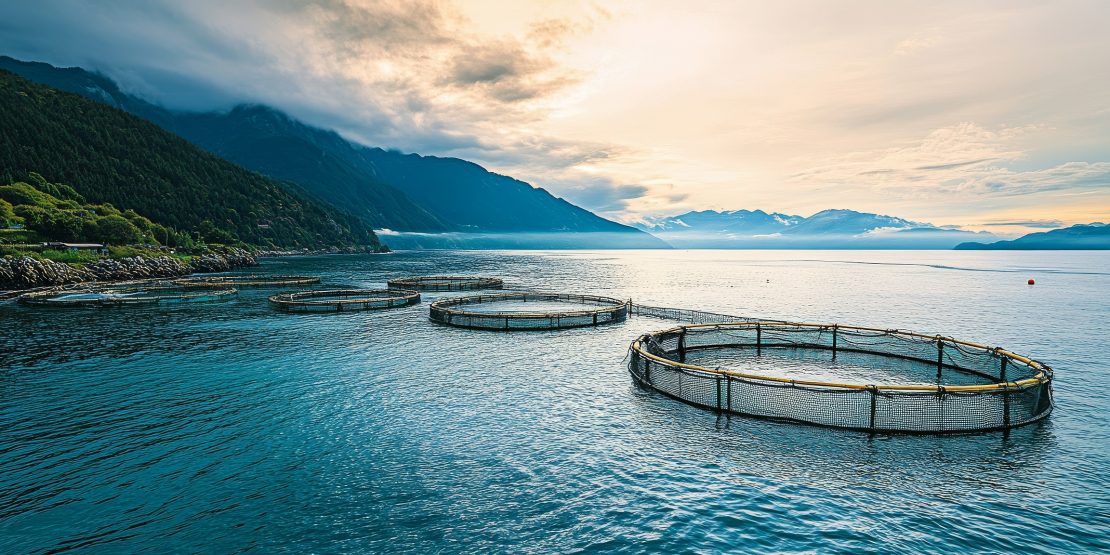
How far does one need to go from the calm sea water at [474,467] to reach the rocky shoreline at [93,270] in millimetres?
79753

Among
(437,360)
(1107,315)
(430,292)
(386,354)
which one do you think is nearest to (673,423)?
(437,360)

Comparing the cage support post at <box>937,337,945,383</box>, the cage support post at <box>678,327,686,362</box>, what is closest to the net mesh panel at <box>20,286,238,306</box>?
the cage support post at <box>678,327,686,362</box>

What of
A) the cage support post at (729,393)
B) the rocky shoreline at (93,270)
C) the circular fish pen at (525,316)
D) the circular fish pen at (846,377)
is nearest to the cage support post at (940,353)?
the circular fish pen at (846,377)

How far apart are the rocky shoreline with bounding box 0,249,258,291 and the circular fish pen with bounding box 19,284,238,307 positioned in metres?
20.8

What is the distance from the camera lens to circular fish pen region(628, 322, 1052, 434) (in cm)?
3066

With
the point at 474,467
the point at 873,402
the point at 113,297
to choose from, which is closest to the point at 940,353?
the point at 873,402

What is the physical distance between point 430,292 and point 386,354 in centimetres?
6791

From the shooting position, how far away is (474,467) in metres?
26.0

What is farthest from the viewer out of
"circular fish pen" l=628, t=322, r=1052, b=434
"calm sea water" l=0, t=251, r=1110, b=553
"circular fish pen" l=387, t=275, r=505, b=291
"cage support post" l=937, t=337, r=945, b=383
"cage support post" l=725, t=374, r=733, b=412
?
"circular fish pen" l=387, t=275, r=505, b=291

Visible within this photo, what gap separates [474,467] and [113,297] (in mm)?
93908

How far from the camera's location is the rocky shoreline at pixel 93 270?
103 metres

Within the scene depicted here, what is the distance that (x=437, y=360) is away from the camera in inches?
1961

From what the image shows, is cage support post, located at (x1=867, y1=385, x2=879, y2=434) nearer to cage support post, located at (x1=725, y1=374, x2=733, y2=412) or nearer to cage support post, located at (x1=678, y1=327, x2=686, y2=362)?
cage support post, located at (x1=725, y1=374, x2=733, y2=412)

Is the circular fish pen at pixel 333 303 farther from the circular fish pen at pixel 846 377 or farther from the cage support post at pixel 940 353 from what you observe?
the cage support post at pixel 940 353
